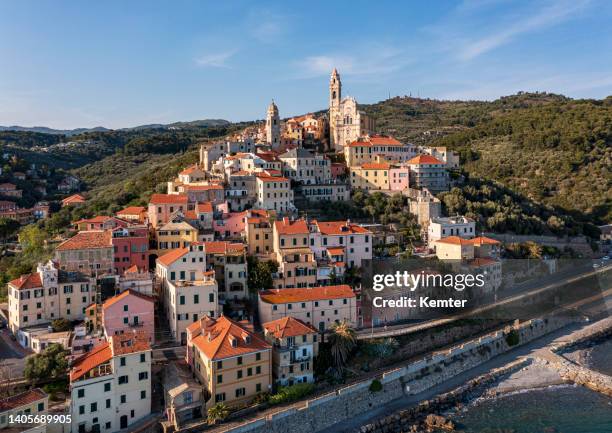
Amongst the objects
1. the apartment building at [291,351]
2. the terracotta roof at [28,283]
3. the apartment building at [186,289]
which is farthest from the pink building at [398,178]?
the terracotta roof at [28,283]

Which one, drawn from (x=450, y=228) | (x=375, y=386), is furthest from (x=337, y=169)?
(x=375, y=386)

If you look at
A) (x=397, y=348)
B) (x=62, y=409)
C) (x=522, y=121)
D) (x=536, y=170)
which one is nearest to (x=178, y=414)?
(x=62, y=409)

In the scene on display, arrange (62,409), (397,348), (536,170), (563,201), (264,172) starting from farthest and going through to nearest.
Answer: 1. (536,170)
2. (563,201)
3. (264,172)
4. (397,348)
5. (62,409)

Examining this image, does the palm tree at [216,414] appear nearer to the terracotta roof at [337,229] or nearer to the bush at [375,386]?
the bush at [375,386]

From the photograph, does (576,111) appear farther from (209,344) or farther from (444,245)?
(209,344)

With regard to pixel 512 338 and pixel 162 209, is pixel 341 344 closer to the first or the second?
pixel 512 338
